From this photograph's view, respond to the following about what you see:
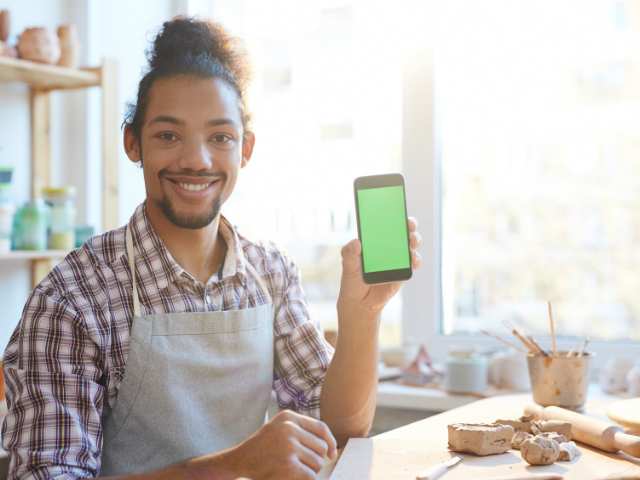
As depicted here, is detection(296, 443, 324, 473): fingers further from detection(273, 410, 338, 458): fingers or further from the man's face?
the man's face

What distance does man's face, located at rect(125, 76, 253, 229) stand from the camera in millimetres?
1466

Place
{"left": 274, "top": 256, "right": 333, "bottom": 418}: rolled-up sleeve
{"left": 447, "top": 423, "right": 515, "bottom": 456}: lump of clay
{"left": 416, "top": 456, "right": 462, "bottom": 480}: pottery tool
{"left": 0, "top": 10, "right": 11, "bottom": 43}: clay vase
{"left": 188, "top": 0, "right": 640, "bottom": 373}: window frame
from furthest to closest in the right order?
{"left": 188, "top": 0, "right": 640, "bottom": 373}: window frame < {"left": 0, "top": 10, "right": 11, "bottom": 43}: clay vase < {"left": 274, "top": 256, "right": 333, "bottom": 418}: rolled-up sleeve < {"left": 447, "top": 423, "right": 515, "bottom": 456}: lump of clay < {"left": 416, "top": 456, "right": 462, "bottom": 480}: pottery tool

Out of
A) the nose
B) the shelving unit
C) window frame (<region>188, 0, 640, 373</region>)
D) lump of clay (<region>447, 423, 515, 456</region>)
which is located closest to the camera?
lump of clay (<region>447, 423, 515, 456</region>)

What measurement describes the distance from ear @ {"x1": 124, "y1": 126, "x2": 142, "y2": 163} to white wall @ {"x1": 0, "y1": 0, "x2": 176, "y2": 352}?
0.85 m

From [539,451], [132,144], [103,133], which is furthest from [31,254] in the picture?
[539,451]

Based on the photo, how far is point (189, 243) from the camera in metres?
1.55

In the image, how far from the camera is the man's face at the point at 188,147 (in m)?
1.47

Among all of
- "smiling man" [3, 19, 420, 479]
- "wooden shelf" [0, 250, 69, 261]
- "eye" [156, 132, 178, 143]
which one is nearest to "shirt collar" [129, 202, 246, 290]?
"smiling man" [3, 19, 420, 479]

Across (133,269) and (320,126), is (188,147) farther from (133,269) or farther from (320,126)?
(320,126)

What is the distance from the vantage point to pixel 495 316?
2.57 metres

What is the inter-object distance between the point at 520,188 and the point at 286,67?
884 mm

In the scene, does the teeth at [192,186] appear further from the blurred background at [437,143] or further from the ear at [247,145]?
the blurred background at [437,143]

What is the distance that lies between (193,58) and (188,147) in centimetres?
18

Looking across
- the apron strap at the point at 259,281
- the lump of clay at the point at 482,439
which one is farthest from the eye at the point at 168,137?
the lump of clay at the point at 482,439
